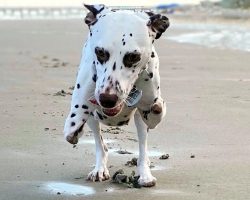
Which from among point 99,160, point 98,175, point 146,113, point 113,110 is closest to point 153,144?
point 99,160

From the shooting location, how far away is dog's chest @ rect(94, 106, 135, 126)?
183 inches

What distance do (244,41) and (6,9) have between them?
76.4m

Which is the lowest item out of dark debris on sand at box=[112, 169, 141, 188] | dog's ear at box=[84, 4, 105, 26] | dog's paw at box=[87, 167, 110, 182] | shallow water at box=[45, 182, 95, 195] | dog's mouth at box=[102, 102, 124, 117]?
shallow water at box=[45, 182, 95, 195]

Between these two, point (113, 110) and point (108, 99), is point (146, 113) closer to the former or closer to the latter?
point (113, 110)

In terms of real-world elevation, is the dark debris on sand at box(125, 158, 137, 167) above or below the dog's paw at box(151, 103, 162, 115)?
below

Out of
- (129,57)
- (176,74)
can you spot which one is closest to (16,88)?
(176,74)

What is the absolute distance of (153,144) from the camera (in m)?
6.22

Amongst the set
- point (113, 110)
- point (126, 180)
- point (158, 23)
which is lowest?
point (126, 180)

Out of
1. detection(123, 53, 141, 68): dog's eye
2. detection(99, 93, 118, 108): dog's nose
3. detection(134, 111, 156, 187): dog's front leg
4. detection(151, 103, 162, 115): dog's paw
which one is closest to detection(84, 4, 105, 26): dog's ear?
detection(123, 53, 141, 68): dog's eye

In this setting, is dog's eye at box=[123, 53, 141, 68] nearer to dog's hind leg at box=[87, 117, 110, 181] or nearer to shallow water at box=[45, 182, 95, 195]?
shallow water at box=[45, 182, 95, 195]

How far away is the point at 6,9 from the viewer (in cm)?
9431

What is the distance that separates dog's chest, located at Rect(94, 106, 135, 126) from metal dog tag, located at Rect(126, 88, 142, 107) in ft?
0.37

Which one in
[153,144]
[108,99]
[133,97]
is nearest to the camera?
[108,99]

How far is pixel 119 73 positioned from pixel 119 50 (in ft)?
0.43
